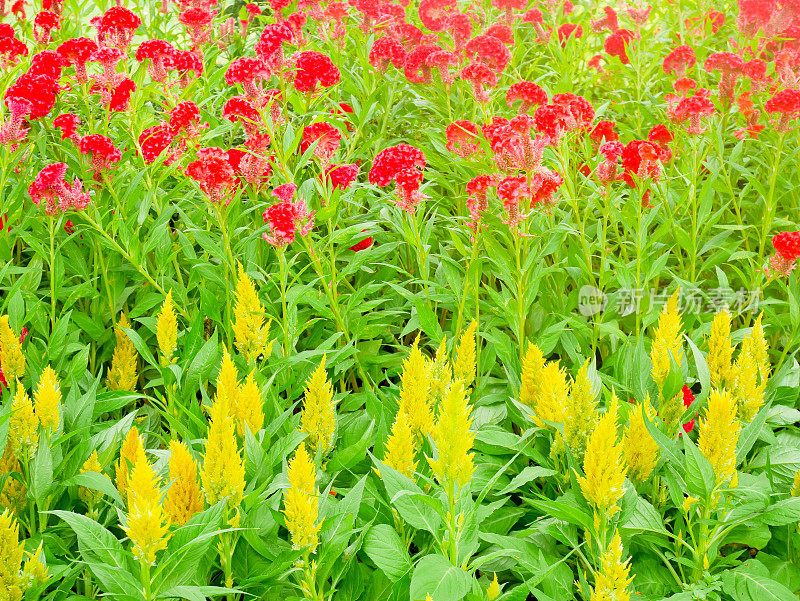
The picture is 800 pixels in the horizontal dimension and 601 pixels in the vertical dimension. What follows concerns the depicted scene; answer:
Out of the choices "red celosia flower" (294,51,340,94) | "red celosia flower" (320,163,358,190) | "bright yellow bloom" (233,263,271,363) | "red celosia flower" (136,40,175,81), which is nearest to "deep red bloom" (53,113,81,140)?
"red celosia flower" (136,40,175,81)

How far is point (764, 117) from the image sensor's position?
151 inches

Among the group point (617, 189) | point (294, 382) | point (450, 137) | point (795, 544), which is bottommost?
point (795, 544)

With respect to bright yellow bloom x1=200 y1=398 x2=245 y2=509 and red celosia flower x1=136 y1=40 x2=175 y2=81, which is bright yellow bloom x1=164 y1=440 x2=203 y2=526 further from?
red celosia flower x1=136 y1=40 x2=175 y2=81

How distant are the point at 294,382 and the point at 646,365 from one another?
1200 mm

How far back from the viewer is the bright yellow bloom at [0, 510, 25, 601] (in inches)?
54.6

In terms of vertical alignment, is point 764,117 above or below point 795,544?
above

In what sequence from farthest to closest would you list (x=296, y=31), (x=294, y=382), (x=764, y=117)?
(x=296, y=31)
(x=764, y=117)
(x=294, y=382)

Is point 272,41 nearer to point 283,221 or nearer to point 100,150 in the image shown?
point 100,150

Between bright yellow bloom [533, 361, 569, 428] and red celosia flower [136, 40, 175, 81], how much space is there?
2458mm

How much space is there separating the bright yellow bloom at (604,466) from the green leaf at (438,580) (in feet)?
1.04

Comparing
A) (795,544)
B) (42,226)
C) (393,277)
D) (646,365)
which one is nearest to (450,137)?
(393,277)

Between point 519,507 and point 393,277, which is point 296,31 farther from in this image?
point 519,507

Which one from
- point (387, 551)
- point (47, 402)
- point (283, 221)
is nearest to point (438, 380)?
point (387, 551)

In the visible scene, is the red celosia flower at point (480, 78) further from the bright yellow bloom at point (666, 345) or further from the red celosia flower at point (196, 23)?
the red celosia flower at point (196, 23)
